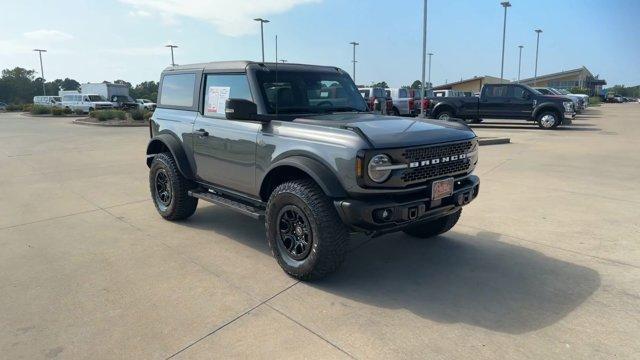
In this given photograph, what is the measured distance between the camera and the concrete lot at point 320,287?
2.93 metres

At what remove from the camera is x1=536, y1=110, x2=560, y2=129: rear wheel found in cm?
1762

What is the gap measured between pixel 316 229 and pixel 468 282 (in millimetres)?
1417

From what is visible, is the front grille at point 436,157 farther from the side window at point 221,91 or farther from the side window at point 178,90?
the side window at point 178,90

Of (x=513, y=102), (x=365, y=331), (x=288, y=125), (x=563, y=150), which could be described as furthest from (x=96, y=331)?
(x=513, y=102)

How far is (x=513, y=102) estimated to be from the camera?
59.7 feet

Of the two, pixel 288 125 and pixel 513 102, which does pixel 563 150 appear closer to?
pixel 513 102

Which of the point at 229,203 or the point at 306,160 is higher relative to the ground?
the point at 306,160

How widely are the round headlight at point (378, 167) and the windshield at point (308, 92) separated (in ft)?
4.50

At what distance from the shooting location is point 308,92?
185 inches

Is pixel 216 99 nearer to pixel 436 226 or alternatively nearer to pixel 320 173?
pixel 320 173

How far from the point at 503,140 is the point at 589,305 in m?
10.6

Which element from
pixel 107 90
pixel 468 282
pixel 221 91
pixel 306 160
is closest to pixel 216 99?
pixel 221 91

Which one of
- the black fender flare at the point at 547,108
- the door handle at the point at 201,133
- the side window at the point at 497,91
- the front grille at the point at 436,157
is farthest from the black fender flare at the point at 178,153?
the black fender flare at the point at 547,108

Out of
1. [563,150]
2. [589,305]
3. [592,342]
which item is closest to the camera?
[592,342]
